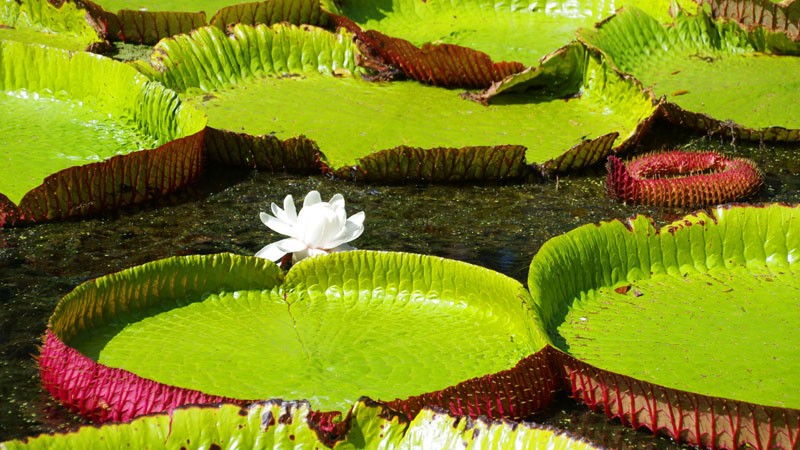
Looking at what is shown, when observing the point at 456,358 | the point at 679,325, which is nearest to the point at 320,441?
the point at 456,358

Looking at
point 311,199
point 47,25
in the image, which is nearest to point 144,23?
point 47,25

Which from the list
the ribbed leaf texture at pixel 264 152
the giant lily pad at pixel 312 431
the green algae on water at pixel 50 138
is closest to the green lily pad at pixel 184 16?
the green algae on water at pixel 50 138

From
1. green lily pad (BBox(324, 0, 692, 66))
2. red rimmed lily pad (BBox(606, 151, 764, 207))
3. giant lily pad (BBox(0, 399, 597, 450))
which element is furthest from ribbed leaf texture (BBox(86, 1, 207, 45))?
giant lily pad (BBox(0, 399, 597, 450))

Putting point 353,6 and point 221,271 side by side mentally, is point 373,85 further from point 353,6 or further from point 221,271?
point 221,271

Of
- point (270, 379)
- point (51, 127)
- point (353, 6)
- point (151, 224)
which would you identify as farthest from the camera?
point (353, 6)

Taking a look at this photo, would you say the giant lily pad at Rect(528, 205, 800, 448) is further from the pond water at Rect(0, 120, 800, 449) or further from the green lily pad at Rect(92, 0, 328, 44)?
the green lily pad at Rect(92, 0, 328, 44)

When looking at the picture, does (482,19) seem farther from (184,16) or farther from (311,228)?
(311,228)
